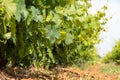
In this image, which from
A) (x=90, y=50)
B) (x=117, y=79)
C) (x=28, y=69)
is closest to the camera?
(x=28, y=69)

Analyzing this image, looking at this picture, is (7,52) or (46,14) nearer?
(46,14)

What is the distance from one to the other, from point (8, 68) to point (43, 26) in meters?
1.57

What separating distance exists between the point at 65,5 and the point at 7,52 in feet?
4.13

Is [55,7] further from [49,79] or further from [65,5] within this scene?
[49,79]

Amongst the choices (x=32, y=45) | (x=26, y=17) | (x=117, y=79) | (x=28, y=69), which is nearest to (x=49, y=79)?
(x=32, y=45)

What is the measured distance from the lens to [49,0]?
225 inches

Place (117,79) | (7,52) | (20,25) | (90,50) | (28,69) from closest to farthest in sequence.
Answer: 1. (20,25)
2. (7,52)
3. (28,69)
4. (117,79)
5. (90,50)

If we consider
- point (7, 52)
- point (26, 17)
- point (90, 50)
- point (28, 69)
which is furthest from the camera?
point (90, 50)

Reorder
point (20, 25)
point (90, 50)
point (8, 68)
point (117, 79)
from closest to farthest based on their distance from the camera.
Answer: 1. point (20, 25)
2. point (8, 68)
3. point (117, 79)
4. point (90, 50)

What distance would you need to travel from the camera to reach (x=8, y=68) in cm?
671

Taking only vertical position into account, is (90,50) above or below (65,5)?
below

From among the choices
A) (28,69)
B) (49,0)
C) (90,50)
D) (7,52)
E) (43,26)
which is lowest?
(90,50)

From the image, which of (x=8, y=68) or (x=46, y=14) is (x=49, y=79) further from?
Result: (x=46, y=14)

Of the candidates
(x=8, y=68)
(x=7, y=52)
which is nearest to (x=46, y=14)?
(x=7, y=52)
